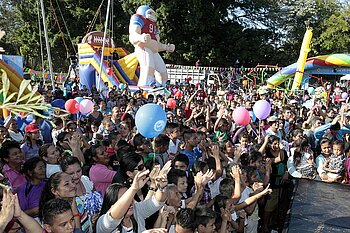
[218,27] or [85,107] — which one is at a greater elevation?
[218,27]

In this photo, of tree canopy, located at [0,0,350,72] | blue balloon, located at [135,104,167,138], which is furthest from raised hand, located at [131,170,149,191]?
tree canopy, located at [0,0,350,72]

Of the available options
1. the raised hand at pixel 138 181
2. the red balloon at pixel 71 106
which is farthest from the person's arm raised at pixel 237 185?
the red balloon at pixel 71 106

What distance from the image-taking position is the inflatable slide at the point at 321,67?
2023 centimetres

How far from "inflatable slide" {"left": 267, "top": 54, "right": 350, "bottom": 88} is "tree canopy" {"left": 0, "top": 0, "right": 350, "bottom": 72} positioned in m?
4.77

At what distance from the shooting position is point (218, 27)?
26.9 meters

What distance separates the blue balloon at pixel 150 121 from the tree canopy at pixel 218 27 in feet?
70.3

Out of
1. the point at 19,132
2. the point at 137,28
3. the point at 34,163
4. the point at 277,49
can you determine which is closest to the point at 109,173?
the point at 34,163

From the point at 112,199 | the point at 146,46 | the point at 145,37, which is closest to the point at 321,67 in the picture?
the point at 146,46

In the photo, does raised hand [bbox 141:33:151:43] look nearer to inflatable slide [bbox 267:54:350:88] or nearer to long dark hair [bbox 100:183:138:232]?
inflatable slide [bbox 267:54:350:88]

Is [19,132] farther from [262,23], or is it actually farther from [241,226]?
[262,23]

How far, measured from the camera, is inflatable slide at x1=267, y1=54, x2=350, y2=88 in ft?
66.4

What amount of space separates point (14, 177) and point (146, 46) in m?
12.9

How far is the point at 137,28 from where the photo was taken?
623 inches

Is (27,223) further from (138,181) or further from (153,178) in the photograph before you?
(153,178)
